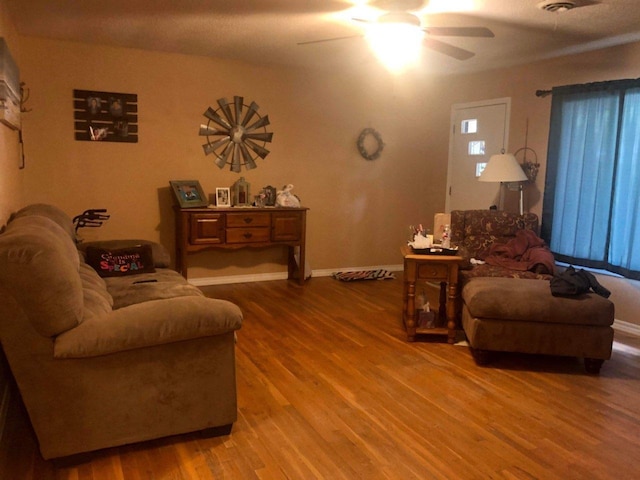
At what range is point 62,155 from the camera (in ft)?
14.8

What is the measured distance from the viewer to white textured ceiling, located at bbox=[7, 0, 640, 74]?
10.8ft

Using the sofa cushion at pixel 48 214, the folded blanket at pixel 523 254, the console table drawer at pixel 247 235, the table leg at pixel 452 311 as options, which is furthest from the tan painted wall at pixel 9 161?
the folded blanket at pixel 523 254

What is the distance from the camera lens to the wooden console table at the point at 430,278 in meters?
3.58

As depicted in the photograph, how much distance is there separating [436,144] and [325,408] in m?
4.27

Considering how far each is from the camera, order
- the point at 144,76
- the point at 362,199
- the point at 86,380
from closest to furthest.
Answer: the point at 86,380
the point at 144,76
the point at 362,199

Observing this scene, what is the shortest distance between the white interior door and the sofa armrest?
4062 millimetres

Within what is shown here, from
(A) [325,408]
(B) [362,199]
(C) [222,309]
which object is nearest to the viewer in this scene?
(C) [222,309]

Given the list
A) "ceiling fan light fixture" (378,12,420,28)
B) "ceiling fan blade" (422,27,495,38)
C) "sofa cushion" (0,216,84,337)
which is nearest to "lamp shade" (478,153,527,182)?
"ceiling fan blade" (422,27,495,38)

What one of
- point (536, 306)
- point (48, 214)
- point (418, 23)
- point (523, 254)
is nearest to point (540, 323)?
point (536, 306)

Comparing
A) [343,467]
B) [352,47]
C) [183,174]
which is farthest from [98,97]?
[343,467]

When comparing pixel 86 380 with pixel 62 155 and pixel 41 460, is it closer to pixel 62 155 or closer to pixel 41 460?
pixel 41 460

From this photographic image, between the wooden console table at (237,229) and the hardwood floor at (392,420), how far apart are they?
1217mm

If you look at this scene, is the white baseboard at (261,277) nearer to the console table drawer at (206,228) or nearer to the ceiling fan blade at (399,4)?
the console table drawer at (206,228)

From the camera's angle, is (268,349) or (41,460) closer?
(41,460)
